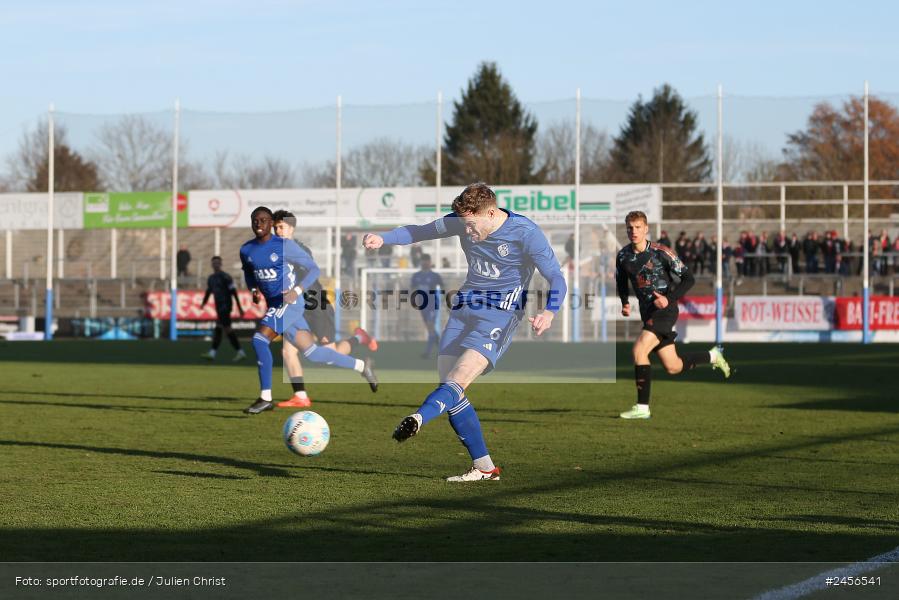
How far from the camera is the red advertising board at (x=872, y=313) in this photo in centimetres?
3906

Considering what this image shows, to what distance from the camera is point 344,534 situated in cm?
699

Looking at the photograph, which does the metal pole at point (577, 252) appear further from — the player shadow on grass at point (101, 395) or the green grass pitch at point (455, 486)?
the player shadow on grass at point (101, 395)

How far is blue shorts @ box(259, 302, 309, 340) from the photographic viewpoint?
49.3 feet

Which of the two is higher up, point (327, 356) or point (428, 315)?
point (428, 315)

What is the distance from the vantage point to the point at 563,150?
55.8 m

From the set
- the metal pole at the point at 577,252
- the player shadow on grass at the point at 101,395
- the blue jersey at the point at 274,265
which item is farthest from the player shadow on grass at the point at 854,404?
the metal pole at the point at 577,252

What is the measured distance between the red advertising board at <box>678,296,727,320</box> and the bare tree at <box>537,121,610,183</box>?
1201cm

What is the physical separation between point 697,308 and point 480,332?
3089cm

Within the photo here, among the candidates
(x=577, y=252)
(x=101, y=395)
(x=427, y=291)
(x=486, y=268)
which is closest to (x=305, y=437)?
(x=486, y=268)

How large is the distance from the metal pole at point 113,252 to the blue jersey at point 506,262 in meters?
40.2

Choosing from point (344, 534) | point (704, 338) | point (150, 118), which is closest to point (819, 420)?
point (344, 534)

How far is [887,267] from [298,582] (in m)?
38.7

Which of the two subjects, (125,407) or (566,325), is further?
(566,325)

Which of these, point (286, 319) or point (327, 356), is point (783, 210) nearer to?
point (327, 356)
